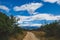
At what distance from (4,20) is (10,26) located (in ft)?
4.69

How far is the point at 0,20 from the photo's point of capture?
37156 millimetres

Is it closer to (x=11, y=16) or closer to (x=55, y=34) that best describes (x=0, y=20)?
(x=11, y=16)

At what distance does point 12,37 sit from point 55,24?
11145 millimetres

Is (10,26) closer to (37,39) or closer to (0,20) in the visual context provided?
(0,20)

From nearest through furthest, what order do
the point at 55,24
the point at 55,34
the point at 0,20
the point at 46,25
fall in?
the point at 0,20, the point at 55,34, the point at 55,24, the point at 46,25

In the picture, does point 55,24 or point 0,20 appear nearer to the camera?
point 0,20

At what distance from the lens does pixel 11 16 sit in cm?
3922

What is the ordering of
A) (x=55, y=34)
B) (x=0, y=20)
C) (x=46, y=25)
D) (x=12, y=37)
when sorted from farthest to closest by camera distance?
1. (x=46, y=25)
2. (x=55, y=34)
3. (x=12, y=37)
4. (x=0, y=20)

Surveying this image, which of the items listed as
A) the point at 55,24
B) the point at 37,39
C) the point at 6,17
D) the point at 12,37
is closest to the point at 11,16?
the point at 6,17

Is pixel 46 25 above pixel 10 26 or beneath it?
above

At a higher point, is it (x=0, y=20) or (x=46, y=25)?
(x=46, y=25)

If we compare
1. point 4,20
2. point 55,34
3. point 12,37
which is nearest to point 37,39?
point 55,34

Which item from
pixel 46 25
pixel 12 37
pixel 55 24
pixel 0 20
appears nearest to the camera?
pixel 0 20

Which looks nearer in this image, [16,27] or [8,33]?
[8,33]
